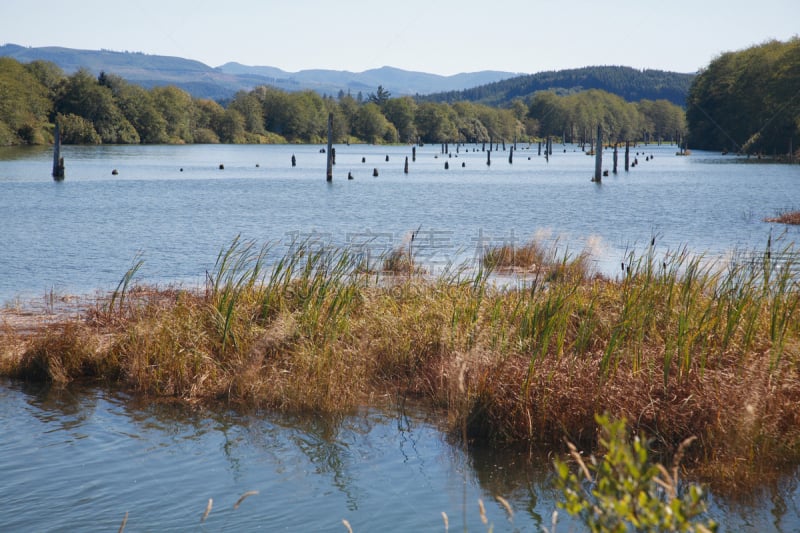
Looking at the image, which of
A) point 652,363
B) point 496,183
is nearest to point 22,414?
point 652,363

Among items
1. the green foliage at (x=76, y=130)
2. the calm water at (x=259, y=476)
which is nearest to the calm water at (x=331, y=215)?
the calm water at (x=259, y=476)

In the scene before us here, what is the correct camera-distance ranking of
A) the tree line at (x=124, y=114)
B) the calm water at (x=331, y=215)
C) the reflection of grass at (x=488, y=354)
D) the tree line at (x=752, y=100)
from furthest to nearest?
the tree line at (x=124, y=114)
the tree line at (x=752, y=100)
the calm water at (x=331, y=215)
the reflection of grass at (x=488, y=354)

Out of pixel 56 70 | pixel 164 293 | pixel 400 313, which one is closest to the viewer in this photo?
pixel 400 313

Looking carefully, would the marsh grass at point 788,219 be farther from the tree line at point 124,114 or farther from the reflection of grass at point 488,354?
the tree line at point 124,114

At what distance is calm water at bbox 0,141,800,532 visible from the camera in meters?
6.94

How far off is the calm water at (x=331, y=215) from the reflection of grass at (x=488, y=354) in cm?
753

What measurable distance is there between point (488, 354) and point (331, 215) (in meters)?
31.8

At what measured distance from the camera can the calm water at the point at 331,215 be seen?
76.0 feet

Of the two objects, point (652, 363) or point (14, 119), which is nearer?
point (652, 363)

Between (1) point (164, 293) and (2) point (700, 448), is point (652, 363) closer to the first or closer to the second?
(2) point (700, 448)

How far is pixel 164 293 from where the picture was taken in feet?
46.4

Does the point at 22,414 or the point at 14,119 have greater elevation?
the point at 14,119

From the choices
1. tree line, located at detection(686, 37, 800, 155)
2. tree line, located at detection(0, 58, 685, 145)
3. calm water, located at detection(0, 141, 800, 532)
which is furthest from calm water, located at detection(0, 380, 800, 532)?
tree line, located at detection(0, 58, 685, 145)

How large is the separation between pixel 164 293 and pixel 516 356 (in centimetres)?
779
